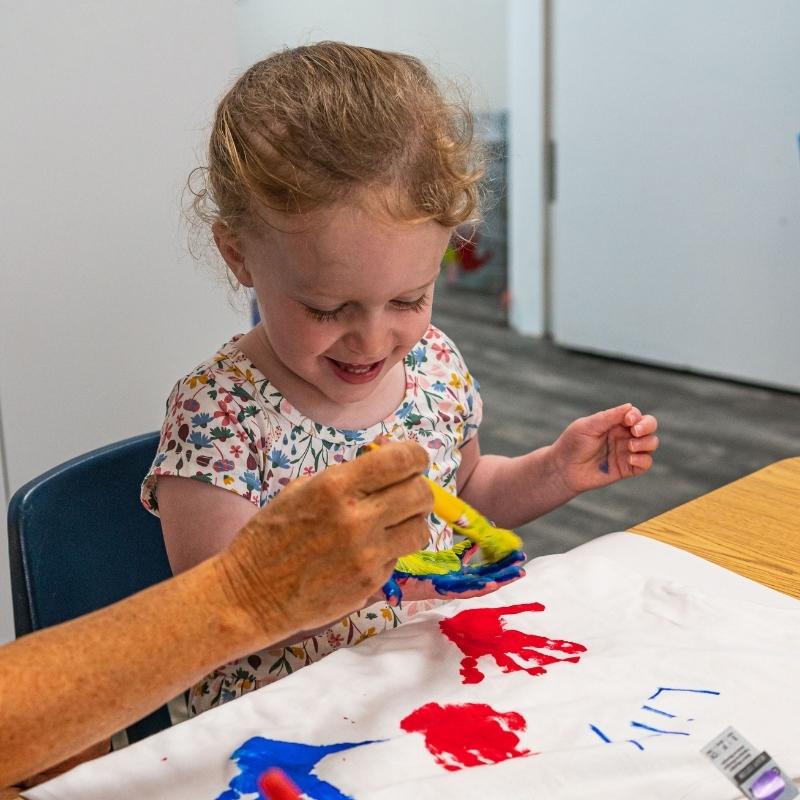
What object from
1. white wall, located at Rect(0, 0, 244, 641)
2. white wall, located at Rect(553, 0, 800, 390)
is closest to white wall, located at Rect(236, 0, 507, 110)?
white wall, located at Rect(553, 0, 800, 390)

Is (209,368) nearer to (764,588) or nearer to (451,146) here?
(451,146)

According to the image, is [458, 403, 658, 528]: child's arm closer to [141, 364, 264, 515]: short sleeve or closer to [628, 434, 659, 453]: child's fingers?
[628, 434, 659, 453]: child's fingers

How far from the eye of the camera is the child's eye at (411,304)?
968 millimetres

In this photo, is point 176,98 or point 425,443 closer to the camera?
point 425,443

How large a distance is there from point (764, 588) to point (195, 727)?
0.53m

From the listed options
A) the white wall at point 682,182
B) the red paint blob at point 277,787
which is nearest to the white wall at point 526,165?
the white wall at point 682,182

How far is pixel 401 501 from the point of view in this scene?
2.28ft

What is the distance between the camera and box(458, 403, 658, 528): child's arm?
1.08 meters

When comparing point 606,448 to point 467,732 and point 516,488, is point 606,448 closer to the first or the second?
point 516,488

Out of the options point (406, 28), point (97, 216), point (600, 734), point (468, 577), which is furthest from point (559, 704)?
point (406, 28)

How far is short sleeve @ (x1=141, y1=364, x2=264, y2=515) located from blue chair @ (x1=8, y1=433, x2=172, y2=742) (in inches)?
2.8

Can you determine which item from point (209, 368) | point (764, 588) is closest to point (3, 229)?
point (209, 368)

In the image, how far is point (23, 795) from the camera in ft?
2.34

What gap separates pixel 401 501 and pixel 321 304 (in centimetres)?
29
